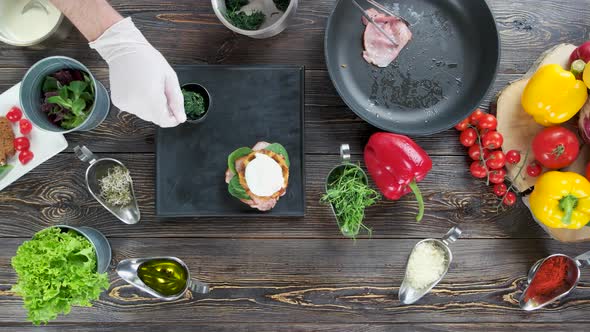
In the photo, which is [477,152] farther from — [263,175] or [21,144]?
[21,144]

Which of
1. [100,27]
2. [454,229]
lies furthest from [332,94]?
[100,27]

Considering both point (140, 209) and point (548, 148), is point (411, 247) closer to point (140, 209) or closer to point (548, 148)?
point (548, 148)

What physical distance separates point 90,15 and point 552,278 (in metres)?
1.31

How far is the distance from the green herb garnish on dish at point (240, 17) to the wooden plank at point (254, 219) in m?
0.38

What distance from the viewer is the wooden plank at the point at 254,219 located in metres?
1.24

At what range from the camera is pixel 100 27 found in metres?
1.04

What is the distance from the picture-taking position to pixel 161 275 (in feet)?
3.79

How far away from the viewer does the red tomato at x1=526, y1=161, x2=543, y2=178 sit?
46.8 inches

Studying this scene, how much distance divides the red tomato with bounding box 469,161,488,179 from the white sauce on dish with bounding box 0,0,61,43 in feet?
3.80

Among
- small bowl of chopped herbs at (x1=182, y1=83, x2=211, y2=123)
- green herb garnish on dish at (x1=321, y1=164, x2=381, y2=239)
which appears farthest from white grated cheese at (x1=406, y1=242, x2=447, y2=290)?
small bowl of chopped herbs at (x1=182, y1=83, x2=211, y2=123)

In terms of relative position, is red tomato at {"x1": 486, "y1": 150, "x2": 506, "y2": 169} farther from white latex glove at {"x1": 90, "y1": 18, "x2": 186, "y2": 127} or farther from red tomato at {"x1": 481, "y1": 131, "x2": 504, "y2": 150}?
white latex glove at {"x1": 90, "y1": 18, "x2": 186, "y2": 127}

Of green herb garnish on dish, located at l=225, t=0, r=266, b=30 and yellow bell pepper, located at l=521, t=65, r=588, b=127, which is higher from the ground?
green herb garnish on dish, located at l=225, t=0, r=266, b=30

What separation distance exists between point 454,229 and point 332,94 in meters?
0.49

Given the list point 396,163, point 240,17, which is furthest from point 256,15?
point 396,163
